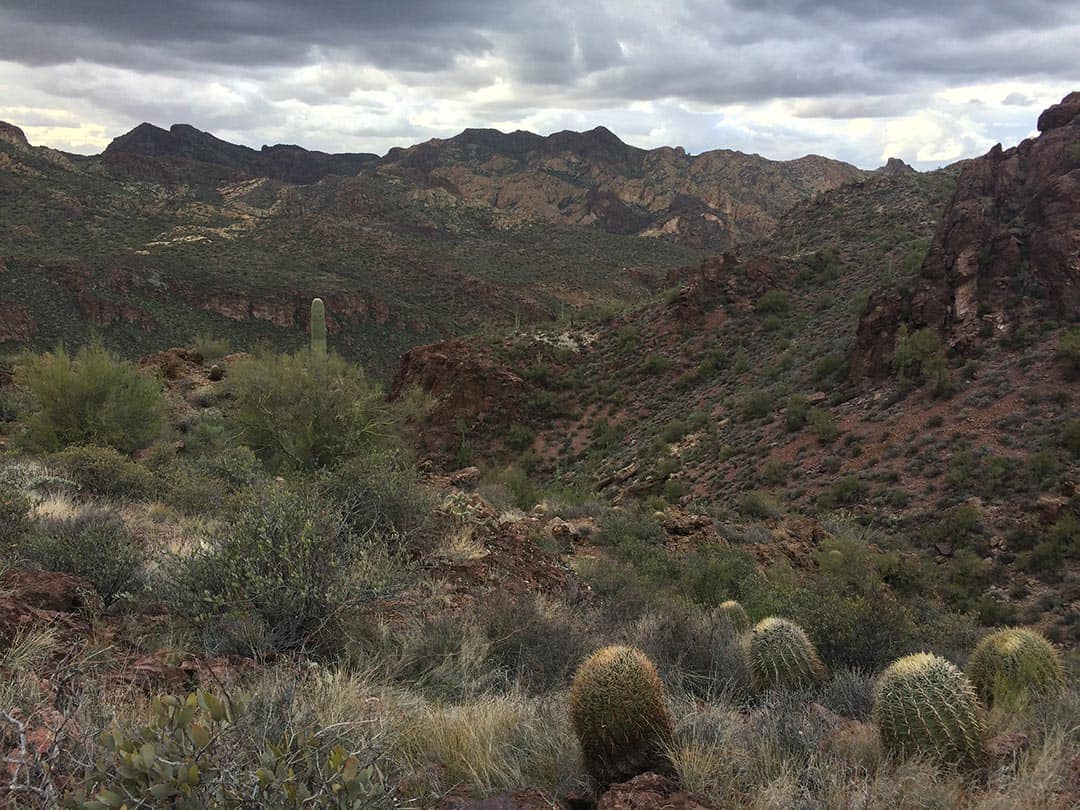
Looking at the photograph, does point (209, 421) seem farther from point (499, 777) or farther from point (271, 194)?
point (271, 194)

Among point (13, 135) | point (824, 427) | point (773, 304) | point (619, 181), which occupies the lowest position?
point (824, 427)

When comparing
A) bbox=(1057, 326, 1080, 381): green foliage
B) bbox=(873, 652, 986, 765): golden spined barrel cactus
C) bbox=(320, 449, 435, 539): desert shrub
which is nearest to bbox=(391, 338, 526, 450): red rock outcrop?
bbox=(1057, 326, 1080, 381): green foliage

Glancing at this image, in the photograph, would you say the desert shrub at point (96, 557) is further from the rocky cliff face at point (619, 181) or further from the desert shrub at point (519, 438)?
the rocky cliff face at point (619, 181)

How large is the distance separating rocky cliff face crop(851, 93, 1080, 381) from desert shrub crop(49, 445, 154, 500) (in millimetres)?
17592

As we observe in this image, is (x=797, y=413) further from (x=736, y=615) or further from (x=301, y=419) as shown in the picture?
(x=736, y=615)

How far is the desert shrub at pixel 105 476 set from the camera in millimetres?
9086

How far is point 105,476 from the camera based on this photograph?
9242mm

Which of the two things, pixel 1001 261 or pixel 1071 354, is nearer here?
pixel 1071 354

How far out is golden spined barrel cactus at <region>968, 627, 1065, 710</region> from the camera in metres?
4.28

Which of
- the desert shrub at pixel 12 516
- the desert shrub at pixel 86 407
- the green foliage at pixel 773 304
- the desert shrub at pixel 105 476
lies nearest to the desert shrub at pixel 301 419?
the desert shrub at pixel 86 407

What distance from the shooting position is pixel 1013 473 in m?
13.3

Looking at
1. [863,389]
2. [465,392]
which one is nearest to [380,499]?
[863,389]

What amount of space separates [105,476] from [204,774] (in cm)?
857

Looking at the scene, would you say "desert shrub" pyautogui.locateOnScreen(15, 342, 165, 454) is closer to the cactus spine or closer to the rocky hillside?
the cactus spine
